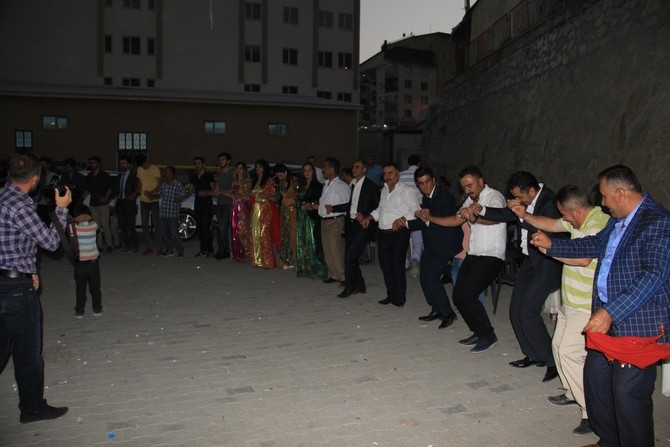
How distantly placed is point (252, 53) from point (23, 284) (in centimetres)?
3705

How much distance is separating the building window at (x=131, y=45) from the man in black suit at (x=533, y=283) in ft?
119

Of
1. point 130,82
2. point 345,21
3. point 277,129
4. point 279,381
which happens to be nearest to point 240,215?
point 279,381

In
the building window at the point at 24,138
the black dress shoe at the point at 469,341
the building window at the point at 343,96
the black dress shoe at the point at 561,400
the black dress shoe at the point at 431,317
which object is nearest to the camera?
the black dress shoe at the point at 561,400

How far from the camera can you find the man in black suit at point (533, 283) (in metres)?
5.27

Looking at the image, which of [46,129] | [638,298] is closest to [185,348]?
[638,298]

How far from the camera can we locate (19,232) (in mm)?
4133

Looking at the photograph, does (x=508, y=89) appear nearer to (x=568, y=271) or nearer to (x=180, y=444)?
(x=568, y=271)

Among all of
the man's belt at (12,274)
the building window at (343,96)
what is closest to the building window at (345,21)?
the building window at (343,96)

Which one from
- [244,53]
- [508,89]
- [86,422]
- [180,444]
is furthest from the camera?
[244,53]

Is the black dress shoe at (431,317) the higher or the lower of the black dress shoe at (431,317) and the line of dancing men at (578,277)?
the lower

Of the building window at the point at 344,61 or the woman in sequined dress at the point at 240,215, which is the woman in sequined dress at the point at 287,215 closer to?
the woman in sequined dress at the point at 240,215

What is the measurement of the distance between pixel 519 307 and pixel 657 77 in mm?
5220

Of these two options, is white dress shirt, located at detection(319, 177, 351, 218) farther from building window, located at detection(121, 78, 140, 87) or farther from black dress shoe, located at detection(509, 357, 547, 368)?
building window, located at detection(121, 78, 140, 87)

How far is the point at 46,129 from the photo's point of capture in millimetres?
29750
